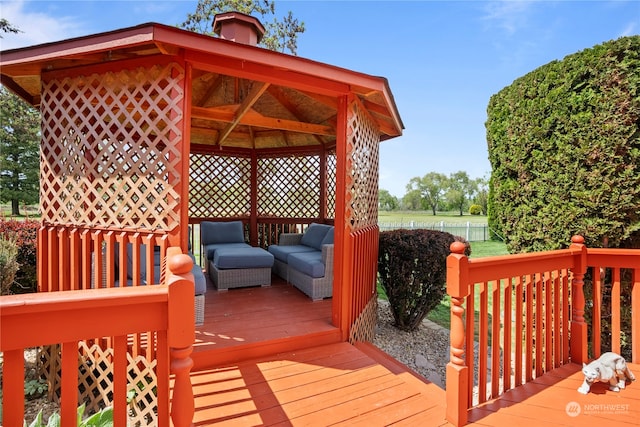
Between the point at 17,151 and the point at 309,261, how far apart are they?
73.8 ft

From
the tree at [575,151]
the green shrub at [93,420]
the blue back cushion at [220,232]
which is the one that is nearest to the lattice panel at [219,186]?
the blue back cushion at [220,232]

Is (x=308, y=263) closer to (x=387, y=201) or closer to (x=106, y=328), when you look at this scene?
(x=106, y=328)

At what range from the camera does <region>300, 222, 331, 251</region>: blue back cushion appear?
5.65 meters

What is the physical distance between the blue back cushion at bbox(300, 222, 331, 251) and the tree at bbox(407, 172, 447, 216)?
4827cm

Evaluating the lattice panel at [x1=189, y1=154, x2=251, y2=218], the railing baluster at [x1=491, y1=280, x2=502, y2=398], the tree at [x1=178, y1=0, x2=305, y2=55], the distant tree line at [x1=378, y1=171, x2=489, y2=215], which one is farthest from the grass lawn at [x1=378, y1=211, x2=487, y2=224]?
the railing baluster at [x1=491, y1=280, x2=502, y2=398]

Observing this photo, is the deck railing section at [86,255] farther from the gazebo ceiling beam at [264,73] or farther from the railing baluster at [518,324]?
the railing baluster at [518,324]

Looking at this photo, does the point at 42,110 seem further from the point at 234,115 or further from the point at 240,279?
the point at 240,279

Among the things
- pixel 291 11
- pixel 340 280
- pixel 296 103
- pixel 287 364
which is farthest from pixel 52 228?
pixel 291 11

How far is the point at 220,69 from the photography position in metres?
2.71

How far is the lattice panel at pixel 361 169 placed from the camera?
3410mm

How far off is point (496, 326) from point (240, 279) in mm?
3742

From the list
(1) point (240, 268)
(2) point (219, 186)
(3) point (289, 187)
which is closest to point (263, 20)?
(2) point (219, 186)

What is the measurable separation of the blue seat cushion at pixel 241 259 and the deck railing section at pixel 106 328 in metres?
3.53

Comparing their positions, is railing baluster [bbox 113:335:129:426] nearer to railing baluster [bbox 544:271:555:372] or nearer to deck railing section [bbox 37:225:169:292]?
deck railing section [bbox 37:225:169:292]
